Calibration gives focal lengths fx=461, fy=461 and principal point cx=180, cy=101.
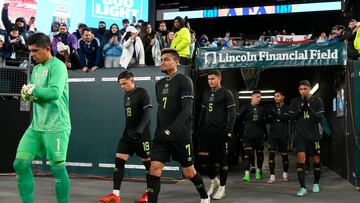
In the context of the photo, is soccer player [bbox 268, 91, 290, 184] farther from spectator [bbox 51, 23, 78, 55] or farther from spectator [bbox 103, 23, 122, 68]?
spectator [bbox 51, 23, 78, 55]

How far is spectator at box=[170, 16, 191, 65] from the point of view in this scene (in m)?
10.6

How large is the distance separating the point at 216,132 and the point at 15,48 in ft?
22.2

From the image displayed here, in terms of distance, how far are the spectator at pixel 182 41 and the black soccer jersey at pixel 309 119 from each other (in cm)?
311

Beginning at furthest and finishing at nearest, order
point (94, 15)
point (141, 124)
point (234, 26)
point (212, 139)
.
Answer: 1. point (234, 26)
2. point (94, 15)
3. point (212, 139)
4. point (141, 124)

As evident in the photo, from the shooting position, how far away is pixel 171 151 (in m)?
6.04

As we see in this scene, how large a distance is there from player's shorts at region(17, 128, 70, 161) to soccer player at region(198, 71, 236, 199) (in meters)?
3.37

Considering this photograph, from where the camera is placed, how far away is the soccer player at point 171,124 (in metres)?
5.86

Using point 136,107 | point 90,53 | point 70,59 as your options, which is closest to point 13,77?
point 70,59

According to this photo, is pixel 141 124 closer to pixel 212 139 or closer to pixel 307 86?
pixel 212 139

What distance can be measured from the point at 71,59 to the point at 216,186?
552 cm

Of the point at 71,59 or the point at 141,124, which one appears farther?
the point at 71,59

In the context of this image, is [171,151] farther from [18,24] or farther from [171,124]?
[18,24]

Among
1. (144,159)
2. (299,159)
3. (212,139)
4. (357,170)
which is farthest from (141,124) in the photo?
(357,170)

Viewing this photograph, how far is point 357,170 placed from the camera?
9359 millimetres
